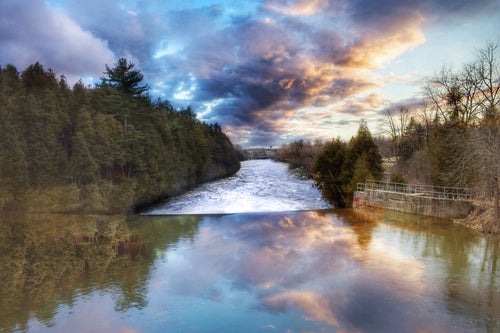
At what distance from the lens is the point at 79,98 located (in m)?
29.3

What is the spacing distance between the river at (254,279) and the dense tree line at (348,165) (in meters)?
8.85

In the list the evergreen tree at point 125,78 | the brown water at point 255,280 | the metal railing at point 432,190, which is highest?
the evergreen tree at point 125,78

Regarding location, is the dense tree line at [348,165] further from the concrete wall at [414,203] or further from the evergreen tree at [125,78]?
the evergreen tree at [125,78]

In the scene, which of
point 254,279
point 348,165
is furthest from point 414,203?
point 254,279

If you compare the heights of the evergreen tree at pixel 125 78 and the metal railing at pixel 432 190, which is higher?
the evergreen tree at pixel 125 78

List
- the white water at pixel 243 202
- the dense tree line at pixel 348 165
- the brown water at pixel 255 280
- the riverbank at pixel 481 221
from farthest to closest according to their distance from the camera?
the white water at pixel 243 202, the dense tree line at pixel 348 165, the riverbank at pixel 481 221, the brown water at pixel 255 280

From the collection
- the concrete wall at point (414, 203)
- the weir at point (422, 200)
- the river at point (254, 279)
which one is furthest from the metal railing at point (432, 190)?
the river at point (254, 279)

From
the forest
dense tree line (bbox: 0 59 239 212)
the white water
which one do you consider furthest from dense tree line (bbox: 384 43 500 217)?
dense tree line (bbox: 0 59 239 212)

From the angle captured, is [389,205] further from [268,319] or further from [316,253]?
[268,319]

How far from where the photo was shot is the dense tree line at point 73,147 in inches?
868

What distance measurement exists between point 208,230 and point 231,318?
34.7 feet

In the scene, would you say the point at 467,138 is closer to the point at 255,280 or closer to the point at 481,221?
the point at 481,221

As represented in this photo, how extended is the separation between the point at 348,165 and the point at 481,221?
13495 millimetres

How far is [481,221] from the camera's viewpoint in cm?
1586
